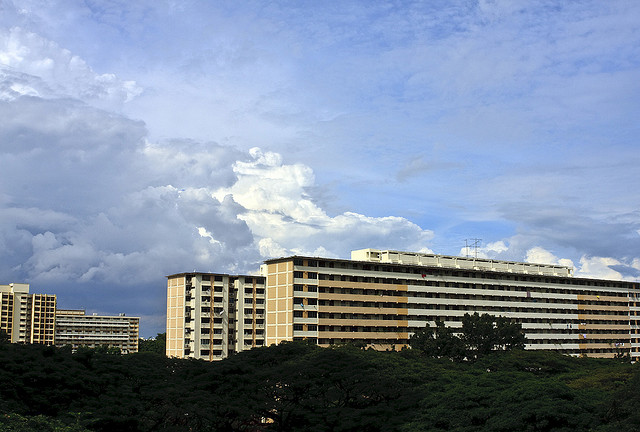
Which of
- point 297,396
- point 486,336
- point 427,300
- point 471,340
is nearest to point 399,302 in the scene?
point 427,300

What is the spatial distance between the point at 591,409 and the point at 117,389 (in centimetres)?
3307

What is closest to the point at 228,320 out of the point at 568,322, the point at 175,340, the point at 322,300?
the point at 175,340

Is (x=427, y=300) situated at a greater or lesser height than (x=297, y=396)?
greater

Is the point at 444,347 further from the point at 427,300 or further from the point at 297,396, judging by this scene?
the point at 297,396

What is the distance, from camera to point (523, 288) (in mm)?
142875

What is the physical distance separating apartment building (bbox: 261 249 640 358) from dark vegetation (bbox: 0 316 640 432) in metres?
45.3

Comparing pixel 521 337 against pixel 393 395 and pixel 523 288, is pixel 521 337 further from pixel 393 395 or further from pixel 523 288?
pixel 393 395

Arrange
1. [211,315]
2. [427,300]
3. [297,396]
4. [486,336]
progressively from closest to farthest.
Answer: [297,396]
[486,336]
[427,300]
[211,315]

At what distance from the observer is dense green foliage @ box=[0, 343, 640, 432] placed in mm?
40312

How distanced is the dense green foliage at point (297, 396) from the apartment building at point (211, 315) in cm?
7205

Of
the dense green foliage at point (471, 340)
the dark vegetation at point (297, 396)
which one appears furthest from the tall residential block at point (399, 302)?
the dark vegetation at point (297, 396)

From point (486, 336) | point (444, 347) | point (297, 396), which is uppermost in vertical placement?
point (486, 336)

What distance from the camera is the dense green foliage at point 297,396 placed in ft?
132

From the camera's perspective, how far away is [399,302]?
4843 inches
